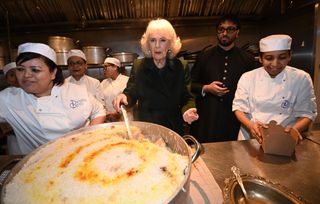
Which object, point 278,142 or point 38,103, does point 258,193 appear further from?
point 38,103

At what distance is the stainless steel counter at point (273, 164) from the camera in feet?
2.95

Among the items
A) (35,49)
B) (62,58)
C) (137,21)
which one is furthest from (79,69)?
(35,49)

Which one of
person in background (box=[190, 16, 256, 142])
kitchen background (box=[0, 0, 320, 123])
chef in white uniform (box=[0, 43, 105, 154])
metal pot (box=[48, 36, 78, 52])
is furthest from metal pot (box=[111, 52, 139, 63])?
chef in white uniform (box=[0, 43, 105, 154])

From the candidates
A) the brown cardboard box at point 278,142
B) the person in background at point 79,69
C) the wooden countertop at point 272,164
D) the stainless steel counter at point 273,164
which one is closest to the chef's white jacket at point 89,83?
the person in background at point 79,69

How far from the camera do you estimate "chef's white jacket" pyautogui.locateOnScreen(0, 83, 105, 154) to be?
1.36 m

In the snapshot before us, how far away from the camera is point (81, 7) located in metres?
3.51

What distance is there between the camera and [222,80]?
7.88 ft

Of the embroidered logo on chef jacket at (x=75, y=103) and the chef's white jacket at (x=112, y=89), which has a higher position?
the embroidered logo on chef jacket at (x=75, y=103)

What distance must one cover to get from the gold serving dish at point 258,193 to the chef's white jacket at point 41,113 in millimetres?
1063

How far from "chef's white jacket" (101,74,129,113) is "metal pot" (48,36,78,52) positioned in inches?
33.3

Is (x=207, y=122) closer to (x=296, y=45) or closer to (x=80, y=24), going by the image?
(x=296, y=45)

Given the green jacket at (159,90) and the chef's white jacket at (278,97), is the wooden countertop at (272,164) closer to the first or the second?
the chef's white jacket at (278,97)

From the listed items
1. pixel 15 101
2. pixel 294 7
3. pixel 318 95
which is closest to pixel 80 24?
pixel 15 101

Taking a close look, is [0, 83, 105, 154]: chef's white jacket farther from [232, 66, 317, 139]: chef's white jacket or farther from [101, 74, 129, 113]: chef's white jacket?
[101, 74, 129, 113]: chef's white jacket
